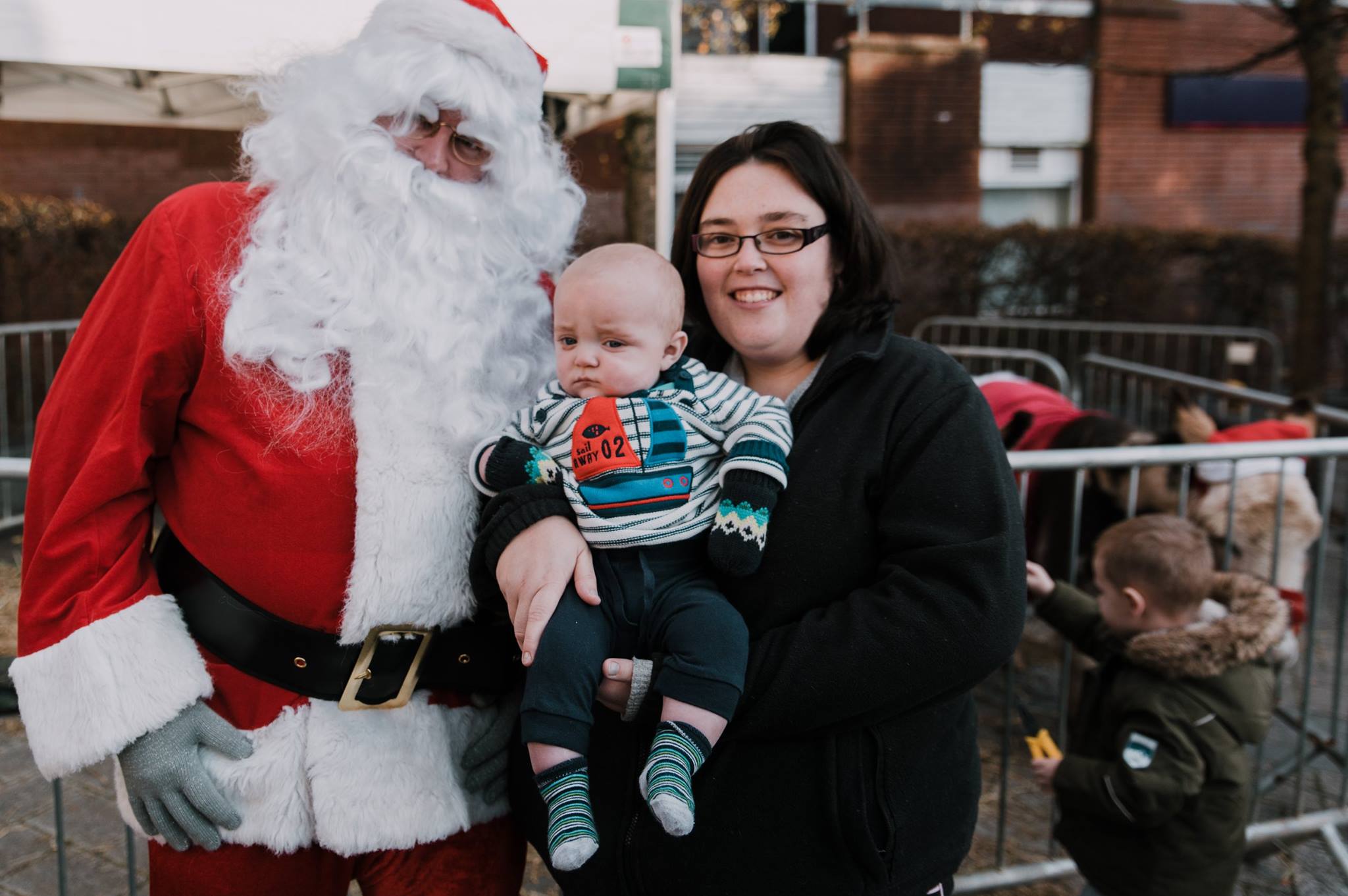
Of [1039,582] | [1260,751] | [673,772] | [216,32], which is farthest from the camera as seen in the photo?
[216,32]

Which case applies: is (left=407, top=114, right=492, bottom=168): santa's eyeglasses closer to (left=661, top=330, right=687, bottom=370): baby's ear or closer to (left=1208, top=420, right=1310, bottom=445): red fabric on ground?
(left=661, top=330, right=687, bottom=370): baby's ear

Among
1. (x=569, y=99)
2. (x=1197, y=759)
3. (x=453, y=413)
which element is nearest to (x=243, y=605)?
(x=453, y=413)

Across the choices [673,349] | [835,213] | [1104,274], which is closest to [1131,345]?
[1104,274]

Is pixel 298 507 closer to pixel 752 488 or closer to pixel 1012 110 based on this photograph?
pixel 752 488

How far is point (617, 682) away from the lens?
1594 mm

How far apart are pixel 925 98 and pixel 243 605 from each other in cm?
1237

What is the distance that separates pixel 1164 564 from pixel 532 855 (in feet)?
7.24

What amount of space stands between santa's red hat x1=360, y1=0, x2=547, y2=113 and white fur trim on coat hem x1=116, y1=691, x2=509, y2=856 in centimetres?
120

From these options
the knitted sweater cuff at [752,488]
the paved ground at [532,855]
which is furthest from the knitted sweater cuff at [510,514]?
the paved ground at [532,855]

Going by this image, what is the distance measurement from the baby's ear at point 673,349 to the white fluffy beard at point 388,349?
1.01ft

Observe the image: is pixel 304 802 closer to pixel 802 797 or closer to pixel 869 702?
pixel 802 797

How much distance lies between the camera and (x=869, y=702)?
154 cm

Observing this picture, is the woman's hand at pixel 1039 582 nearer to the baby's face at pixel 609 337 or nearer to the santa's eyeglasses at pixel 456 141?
the baby's face at pixel 609 337

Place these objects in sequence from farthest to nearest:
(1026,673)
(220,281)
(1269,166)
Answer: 1. (1269,166)
2. (1026,673)
3. (220,281)
